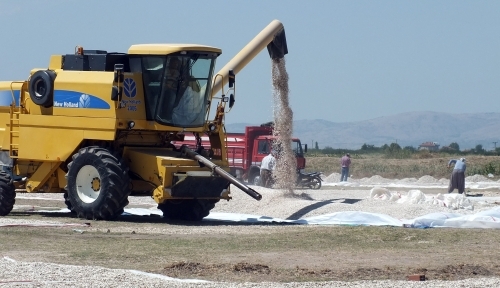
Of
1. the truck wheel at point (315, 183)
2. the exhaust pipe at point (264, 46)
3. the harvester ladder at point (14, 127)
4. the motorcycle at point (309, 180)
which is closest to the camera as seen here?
the harvester ladder at point (14, 127)

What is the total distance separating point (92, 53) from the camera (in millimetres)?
21594

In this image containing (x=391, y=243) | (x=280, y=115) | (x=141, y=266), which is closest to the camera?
(x=141, y=266)

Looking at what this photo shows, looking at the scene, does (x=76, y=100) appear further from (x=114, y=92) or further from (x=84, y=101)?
(x=114, y=92)

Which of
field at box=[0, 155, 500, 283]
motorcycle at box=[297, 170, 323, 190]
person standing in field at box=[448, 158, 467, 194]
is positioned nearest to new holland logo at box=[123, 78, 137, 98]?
field at box=[0, 155, 500, 283]

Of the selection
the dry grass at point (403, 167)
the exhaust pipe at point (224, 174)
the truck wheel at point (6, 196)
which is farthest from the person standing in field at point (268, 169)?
the dry grass at point (403, 167)

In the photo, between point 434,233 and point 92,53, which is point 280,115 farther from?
point 434,233

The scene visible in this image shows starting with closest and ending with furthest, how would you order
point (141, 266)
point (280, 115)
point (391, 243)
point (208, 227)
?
point (141, 266)
point (391, 243)
point (208, 227)
point (280, 115)

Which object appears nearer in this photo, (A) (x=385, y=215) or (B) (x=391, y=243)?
(B) (x=391, y=243)

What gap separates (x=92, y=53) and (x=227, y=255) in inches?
345

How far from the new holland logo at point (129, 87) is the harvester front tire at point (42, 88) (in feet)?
5.86

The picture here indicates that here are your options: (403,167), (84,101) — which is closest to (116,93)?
(84,101)

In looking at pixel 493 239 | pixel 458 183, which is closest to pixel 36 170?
pixel 493 239

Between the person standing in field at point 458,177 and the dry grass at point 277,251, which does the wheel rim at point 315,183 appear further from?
the dry grass at point 277,251

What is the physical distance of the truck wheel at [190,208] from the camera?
21.8 metres
